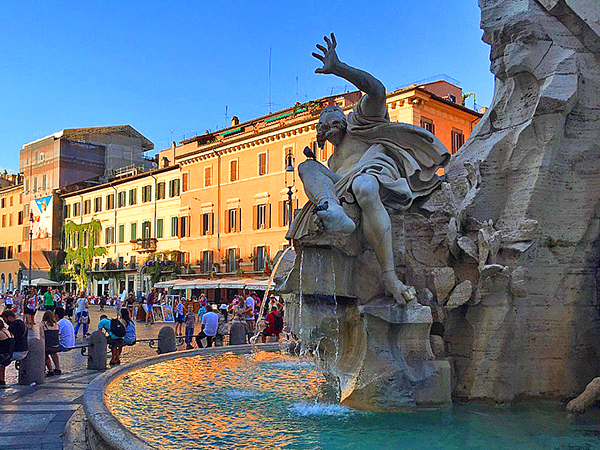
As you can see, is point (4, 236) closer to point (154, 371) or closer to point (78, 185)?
point (78, 185)

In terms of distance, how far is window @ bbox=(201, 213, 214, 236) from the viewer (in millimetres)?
42688

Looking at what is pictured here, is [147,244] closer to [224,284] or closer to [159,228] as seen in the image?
[159,228]

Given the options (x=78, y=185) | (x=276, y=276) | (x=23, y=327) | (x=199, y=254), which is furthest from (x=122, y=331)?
(x=78, y=185)

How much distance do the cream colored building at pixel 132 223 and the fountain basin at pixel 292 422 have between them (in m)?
38.5

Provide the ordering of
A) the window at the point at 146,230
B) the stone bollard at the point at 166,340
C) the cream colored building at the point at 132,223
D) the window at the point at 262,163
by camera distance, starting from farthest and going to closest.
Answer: the window at the point at 146,230
the cream colored building at the point at 132,223
the window at the point at 262,163
the stone bollard at the point at 166,340

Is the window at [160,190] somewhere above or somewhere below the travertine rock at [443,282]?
above

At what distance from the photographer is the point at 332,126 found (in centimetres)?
635

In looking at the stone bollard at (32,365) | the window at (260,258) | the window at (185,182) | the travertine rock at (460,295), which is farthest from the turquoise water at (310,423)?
the window at (185,182)

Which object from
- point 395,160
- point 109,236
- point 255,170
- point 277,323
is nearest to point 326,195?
point 395,160

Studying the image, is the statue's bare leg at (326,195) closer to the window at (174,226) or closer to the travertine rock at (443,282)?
the travertine rock at (443,282)

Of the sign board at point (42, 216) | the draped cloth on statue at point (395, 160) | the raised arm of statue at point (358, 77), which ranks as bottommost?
the draped cloth on statue at point (395, 160)

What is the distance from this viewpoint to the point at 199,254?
4309 centimetres

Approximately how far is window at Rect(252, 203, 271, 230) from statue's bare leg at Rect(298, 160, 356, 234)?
32.1 m

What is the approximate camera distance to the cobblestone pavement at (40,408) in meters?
6.04
